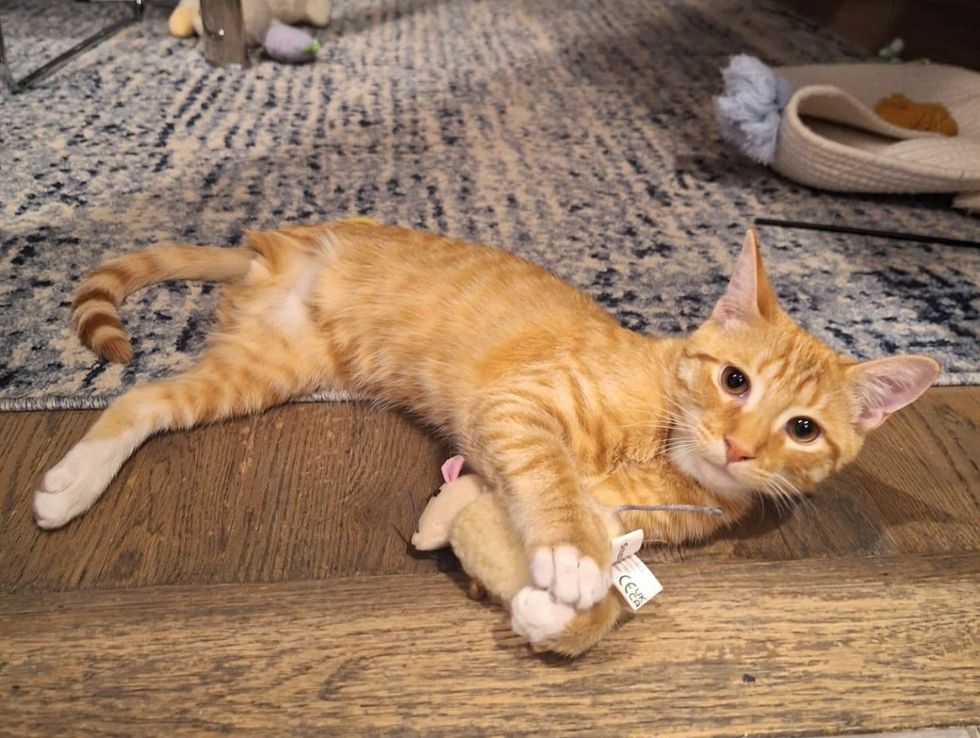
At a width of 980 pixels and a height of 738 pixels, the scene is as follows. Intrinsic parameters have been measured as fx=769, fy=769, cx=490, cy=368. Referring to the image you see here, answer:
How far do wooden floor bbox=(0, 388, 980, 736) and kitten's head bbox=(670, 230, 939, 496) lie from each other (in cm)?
14

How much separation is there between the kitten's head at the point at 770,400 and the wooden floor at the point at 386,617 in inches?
5.7

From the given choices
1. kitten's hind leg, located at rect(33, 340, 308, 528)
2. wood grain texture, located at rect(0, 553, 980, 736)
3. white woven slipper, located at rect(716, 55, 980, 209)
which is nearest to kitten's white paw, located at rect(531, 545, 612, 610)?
wood grain texture, located at rect(0, 553, 980, 736)

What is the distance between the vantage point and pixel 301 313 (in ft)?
4.35

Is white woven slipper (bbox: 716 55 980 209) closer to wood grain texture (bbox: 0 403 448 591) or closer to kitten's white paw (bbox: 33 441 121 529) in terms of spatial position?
wood grain texture (bbox: 0 403 448 591)

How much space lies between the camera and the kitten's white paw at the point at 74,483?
1.00 meters

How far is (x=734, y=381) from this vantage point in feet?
3.36

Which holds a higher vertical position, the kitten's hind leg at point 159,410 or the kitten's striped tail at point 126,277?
the kitten's striped tail at point 126,277

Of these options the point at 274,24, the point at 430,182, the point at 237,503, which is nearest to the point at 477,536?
the point at 237,503

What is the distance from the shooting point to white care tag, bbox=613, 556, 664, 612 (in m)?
0.89

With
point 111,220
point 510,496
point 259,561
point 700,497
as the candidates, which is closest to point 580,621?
point 510,496

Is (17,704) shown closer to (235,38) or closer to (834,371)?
(834,371)

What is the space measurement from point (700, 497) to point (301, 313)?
0.73 meters

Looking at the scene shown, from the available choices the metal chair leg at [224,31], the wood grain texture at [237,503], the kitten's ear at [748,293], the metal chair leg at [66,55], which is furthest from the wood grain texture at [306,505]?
the metal chair leg at [224,31]

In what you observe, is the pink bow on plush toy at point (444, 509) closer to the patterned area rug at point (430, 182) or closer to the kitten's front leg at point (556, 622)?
the kitten's front leg at point (556, 622)
